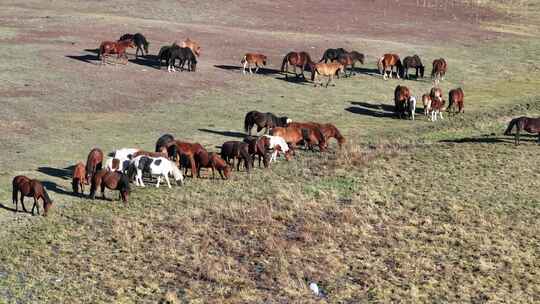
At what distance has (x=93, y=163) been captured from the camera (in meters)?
21.4

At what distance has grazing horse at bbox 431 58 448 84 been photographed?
133 feet

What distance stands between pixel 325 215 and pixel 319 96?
55.4ft

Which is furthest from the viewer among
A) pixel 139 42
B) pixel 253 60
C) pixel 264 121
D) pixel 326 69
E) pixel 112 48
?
pixel 139 42

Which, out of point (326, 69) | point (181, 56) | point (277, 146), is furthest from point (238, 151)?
point (326, 69)

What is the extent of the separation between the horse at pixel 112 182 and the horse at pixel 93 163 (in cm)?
124

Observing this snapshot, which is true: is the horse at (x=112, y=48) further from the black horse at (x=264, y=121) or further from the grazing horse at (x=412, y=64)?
the grazing horse at (x=412, y=64)

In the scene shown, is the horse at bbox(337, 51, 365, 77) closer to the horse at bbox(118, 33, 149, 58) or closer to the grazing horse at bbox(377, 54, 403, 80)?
the grazing horse at bbox(377, 54, 403, 80)

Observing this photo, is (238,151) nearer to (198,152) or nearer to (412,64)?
(198,152)

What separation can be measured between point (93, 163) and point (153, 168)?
1.78m

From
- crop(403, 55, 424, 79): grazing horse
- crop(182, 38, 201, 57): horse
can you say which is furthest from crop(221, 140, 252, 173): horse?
crop(403, 55, 424, 79): grazing horse

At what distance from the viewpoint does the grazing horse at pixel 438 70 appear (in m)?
40.6

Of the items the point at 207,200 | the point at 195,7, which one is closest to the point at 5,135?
the point at 207,200

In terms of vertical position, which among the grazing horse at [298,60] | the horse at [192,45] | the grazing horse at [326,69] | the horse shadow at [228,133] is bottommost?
the horse shadow at [228,133]

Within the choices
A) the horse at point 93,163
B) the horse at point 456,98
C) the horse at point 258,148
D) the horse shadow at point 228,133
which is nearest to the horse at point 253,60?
the horse at point 456,98
